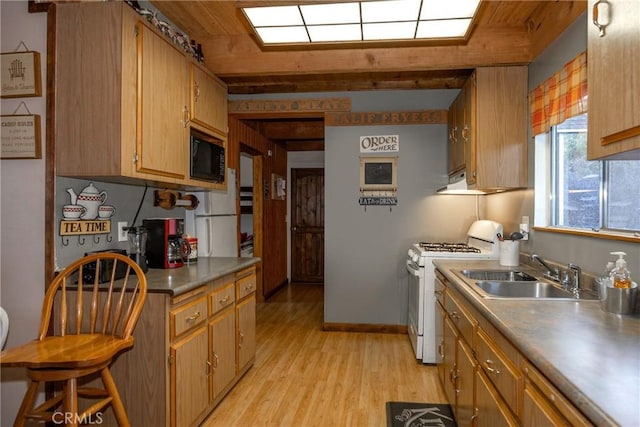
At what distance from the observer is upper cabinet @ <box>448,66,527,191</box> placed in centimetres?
289

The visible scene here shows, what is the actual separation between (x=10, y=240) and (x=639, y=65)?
106 inches

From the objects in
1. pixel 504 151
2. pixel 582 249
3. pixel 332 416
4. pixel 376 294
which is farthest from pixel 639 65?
pixel 376 294

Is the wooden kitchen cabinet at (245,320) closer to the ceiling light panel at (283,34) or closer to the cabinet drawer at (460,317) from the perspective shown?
the cabinet drawer at (460,317)

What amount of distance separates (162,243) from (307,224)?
4.57 metres

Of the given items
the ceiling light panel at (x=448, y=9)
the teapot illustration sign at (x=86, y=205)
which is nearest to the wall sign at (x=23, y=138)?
the teapot illustration sign at (x=86, y=205)

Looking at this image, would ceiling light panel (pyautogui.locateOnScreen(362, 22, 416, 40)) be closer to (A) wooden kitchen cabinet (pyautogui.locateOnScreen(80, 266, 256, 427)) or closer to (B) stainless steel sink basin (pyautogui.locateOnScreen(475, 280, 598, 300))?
(B) stainless steel sink basin (pyautogui.locateOnScreen(475, 280, 598, 300))

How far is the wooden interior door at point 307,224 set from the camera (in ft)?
23.0

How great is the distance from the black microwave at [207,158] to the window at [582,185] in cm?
233

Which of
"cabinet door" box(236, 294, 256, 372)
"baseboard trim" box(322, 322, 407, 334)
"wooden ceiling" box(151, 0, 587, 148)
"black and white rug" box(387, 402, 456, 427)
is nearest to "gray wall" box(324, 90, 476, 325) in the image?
"baseboard trim" box(322, 322, 407, 334)

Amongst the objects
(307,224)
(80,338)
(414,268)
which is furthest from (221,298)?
(307,224)

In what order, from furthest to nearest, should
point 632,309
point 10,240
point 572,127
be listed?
point 572,127 → point 10,240 → point 632,309

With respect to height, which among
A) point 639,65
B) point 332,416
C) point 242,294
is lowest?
point 332,416

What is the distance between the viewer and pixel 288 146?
6.89 m

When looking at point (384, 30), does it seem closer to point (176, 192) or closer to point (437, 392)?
point (176, 192)
